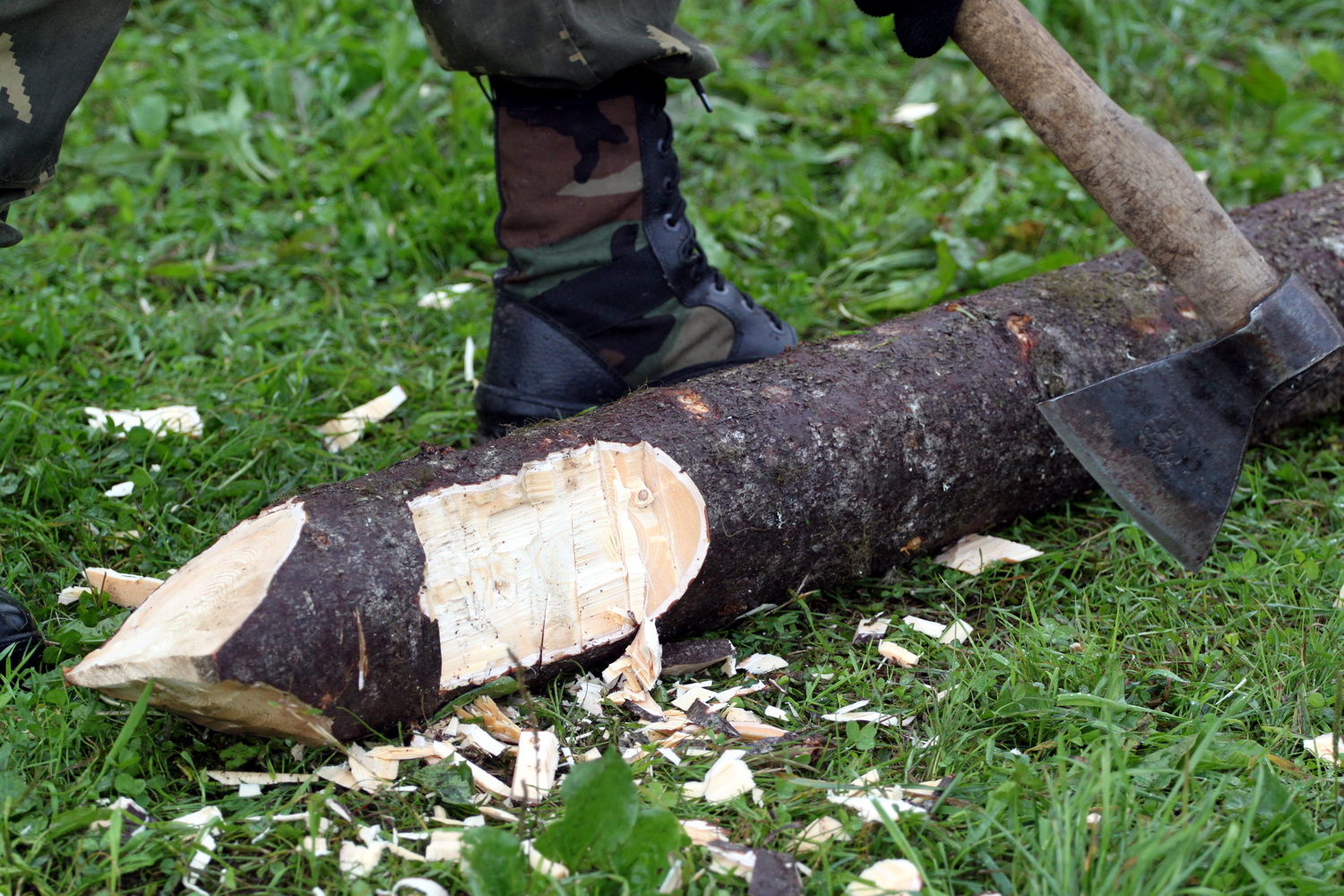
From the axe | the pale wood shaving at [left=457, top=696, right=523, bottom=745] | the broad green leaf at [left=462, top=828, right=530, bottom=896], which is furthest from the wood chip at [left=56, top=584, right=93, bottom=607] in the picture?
the axe

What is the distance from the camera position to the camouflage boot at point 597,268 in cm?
215

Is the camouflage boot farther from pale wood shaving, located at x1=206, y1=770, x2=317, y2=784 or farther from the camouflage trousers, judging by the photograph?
pale wood shaving, located at x1=206, y1=770, x2=317, y2=784

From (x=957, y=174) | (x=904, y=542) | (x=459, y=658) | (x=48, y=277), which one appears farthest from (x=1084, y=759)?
(x=48, y=277)

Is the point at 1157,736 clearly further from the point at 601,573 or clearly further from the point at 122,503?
the point at 122,503

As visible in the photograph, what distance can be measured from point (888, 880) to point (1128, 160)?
4.25 ft

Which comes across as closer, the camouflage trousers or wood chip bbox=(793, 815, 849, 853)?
wood chip bbox=(793, 815, 849, 853)

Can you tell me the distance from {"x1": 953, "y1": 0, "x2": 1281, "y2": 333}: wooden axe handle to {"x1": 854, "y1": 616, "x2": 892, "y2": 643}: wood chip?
80 centimetres

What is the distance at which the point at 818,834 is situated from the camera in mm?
1324

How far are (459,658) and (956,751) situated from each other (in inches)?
28.8

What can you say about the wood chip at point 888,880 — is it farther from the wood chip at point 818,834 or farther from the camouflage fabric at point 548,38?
the camouflage fabric at point 548,38

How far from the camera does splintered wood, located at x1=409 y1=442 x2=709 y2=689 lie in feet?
5.07

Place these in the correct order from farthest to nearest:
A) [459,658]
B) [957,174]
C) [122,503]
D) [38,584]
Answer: [957,174] < [122,503] < [38,584] < [459,658]

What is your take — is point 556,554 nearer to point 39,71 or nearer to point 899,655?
point 899,655

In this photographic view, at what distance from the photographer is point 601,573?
1646mm
